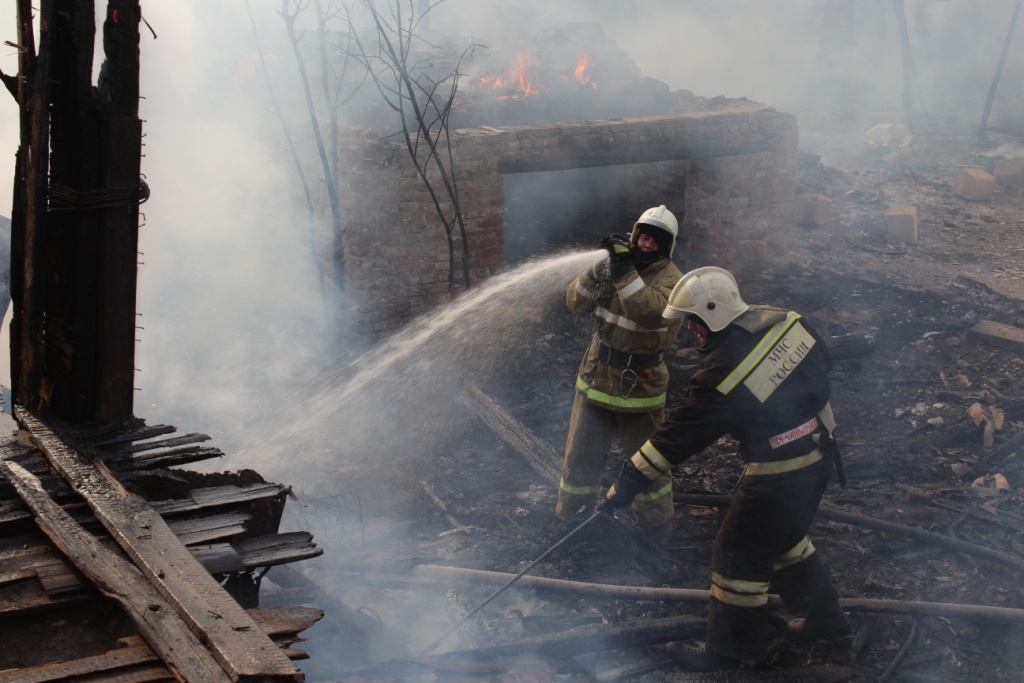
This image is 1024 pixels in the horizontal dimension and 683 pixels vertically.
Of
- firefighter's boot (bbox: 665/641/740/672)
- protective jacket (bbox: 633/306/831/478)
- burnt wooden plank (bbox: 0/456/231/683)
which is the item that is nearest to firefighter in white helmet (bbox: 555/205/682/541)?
protective jacket (bbox: 633/306/831/478)

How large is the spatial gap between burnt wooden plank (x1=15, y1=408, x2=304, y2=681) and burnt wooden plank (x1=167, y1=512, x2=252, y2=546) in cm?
7

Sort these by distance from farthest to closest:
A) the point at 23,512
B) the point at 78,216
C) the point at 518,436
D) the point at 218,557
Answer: the point at 518,436
the point at 78,216
the point at 23,512
the point at 218,557

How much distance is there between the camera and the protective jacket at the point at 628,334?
5277 millimetres

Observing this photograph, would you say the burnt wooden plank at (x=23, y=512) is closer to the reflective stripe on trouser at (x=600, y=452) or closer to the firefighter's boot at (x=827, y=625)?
the reflective stripe on trouser at (x=600, y=452)

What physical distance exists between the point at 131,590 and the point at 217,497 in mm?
662

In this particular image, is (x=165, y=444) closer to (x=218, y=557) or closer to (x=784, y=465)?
(x=218, y=557)

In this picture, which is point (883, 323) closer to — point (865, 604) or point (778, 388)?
point (865, 604)

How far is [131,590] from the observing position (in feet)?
8.13

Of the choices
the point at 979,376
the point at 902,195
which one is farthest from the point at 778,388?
the point at 902,195

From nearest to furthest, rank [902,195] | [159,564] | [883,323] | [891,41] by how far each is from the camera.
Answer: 1. [159,564]
2. [883,323]
3. [902,195]
4. [891,41]

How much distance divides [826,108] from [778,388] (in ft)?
56.8

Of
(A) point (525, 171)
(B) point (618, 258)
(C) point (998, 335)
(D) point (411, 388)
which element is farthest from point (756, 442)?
(C) point (998, 335)

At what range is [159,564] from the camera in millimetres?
2592

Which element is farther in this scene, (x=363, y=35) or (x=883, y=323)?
(x=363, y=35)
